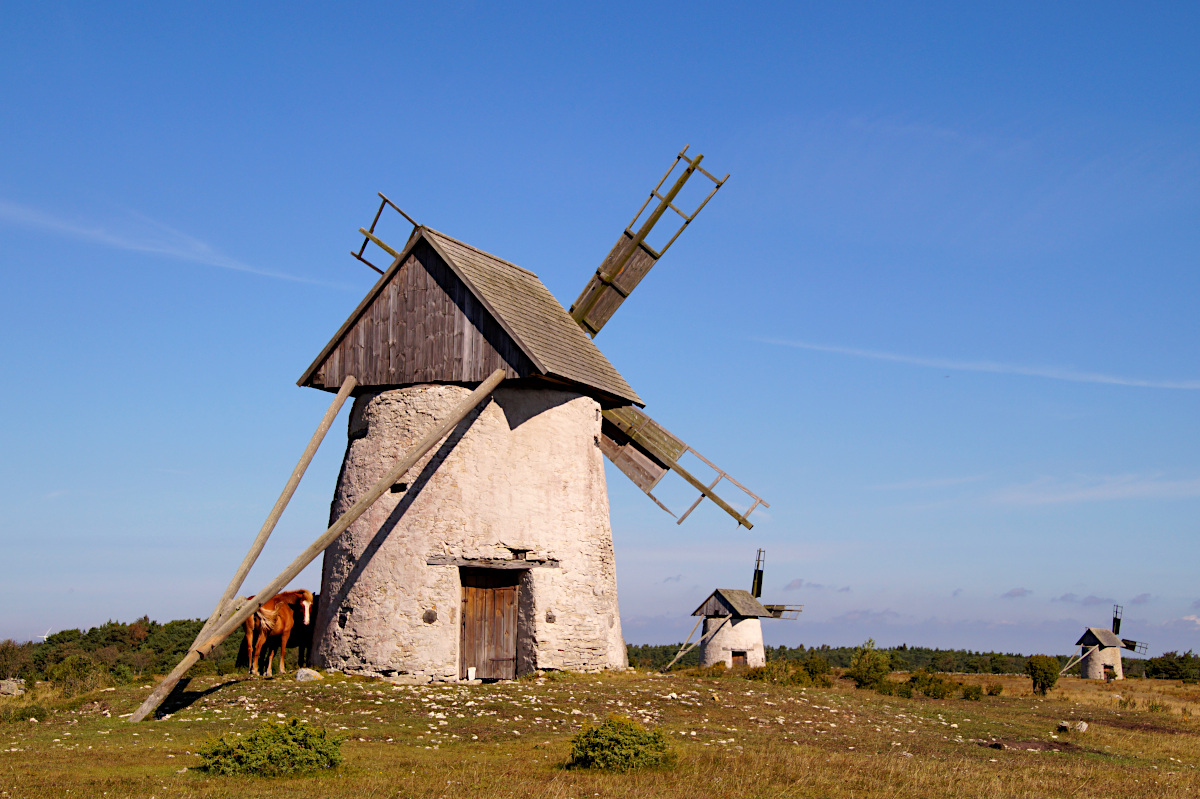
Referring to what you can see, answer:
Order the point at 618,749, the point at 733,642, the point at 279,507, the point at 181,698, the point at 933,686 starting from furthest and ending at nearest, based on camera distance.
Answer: the point at 733,642, the point at 933,686, the point at 279,507, the point at 181,698, the point at 618,749

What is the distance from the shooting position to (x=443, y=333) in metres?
18.5

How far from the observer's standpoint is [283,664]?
18562 millimetres

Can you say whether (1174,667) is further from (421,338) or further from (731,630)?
(421,338)

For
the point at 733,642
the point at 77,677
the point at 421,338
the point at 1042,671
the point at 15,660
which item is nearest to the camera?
the point at 421,338

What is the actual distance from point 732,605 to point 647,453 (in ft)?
64.1

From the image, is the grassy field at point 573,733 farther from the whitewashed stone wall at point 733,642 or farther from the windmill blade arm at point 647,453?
the whitewashed stone wall at point 733,642

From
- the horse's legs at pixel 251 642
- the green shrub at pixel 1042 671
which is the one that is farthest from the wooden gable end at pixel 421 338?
the green shrub at pixel 1042 671

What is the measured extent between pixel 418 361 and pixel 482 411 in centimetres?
164

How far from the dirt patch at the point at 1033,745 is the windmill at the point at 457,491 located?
725 cm

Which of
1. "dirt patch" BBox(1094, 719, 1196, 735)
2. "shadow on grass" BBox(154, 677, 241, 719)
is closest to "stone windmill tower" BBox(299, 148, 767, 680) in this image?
"shadow on grass" BBox(154, 677, 241, 719)

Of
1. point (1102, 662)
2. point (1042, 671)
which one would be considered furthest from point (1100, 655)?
point (1042, 671)

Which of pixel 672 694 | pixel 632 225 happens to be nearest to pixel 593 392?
pixel 632 225

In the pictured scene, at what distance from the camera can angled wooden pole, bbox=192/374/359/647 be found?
16.1 meters

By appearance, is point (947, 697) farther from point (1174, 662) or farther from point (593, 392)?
point (1174, 662)
